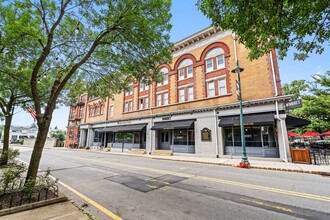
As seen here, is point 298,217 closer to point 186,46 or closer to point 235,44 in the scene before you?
point 235,44

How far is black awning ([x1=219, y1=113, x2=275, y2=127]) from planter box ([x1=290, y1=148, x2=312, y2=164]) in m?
2.92

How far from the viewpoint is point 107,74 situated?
9.84 m

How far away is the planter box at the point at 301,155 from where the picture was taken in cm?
1318

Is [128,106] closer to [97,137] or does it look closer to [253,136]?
[97,137]

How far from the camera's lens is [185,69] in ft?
76.2

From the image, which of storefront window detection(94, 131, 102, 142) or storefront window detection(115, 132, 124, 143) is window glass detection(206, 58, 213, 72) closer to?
storefront window detection(115, 132, 124, 143)

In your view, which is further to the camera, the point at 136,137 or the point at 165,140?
the point at 136,137

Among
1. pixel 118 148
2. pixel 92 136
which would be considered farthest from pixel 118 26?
pixel 92 136

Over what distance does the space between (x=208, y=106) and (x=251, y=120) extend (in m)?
4.90

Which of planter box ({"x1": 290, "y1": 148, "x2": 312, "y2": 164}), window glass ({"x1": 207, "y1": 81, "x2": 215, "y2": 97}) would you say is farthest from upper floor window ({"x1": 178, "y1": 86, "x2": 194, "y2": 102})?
planter box ({"x1": 290, "y1": 148, "x2": 312, "y2": 164})

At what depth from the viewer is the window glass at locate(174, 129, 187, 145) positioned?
21802 mm

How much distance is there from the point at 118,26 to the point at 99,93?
452 cm

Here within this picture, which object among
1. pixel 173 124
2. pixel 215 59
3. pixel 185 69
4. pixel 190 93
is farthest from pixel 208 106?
pixel 185 69

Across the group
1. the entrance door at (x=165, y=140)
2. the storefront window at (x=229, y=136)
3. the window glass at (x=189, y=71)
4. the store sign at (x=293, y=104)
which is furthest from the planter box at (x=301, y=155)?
the entrance door at (x=165, y=140)
